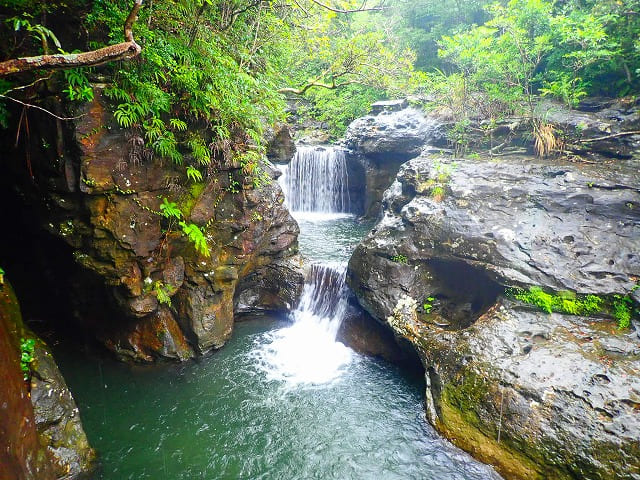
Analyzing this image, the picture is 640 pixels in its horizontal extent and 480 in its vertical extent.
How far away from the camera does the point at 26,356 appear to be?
4.32 m

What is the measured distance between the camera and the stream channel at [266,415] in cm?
507

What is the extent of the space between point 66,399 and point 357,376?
494 centimetres

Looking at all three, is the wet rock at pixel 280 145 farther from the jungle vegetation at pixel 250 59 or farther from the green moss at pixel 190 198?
the green moss at pixel 190 198

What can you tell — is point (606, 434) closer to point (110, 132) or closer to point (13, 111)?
point (110, 132)

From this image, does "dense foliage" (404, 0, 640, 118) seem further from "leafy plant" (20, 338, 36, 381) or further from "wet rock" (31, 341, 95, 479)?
"wet rock" (31, 341, 95, 479)

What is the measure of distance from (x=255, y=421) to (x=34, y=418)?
3115 mm

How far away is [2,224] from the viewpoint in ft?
21.4

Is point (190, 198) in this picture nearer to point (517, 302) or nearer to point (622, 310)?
point (517, 302)

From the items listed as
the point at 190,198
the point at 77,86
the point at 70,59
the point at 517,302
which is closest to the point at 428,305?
the point at 517,302

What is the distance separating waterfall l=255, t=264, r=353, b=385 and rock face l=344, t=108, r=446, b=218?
4.91m

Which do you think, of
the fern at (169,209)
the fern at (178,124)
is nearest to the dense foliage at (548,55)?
the fern at (178,124)

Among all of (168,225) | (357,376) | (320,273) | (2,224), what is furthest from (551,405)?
(2,224)

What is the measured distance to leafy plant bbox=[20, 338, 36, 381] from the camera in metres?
4.28

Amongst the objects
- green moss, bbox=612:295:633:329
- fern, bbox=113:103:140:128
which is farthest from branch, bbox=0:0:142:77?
green moss, bbox=612:295:633:329
